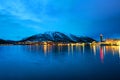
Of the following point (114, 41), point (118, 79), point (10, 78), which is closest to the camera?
point (118, 79)

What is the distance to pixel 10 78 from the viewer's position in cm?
1925

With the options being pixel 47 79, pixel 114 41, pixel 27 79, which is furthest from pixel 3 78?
pixel 114 41

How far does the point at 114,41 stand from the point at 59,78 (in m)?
161

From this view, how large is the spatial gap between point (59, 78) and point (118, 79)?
5.19 meters

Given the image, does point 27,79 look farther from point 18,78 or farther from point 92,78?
point 92,78

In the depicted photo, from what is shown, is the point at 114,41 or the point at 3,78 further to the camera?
the point at 114,41

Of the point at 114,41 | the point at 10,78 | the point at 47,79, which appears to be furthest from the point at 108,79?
the point at 114,41

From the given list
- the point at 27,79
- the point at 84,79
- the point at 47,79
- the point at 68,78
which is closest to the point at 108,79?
the point at 84,79

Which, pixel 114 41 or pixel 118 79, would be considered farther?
pixel 114 41

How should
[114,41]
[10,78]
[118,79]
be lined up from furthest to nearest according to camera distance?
1. [114,41]
2. [10,78]
3. [118,79]

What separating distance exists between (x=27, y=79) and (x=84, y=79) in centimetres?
507

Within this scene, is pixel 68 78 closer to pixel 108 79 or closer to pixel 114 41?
pixel 108 79

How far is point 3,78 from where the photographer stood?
19.3 meters

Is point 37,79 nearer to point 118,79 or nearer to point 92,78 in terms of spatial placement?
point 92,78
